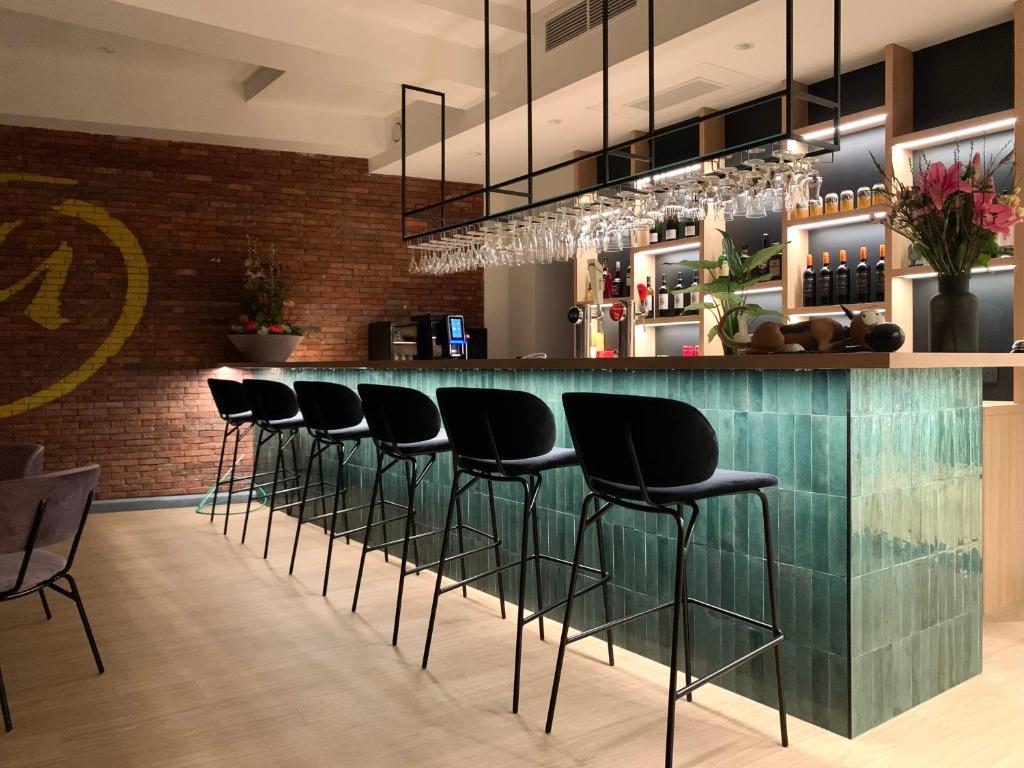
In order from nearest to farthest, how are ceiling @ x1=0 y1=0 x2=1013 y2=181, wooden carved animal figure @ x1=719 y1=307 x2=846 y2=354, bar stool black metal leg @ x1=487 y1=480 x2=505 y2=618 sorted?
wooden carved animal figure @ x1=719 y1=307 x2=846 y2=354, bar stool black metal leg @ x1=487 y1=480 x2=505 y2=618, ceiling @ x1=0 y1=0 x2=1013 y2=181

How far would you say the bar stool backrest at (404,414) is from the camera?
3322 millimetres

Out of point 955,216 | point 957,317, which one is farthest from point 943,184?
point 957,317

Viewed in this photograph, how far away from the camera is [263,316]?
674 cm

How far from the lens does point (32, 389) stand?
630 centimetres

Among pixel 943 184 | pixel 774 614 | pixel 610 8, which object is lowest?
pixel 774 614

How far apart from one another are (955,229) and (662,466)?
1560 millimetres

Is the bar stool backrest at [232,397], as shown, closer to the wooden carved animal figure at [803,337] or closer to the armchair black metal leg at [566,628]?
the armchair black metal leg at [566,628]

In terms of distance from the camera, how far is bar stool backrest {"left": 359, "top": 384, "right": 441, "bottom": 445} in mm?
3322

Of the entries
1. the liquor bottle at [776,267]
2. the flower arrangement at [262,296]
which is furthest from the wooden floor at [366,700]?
the flower arrangement at [262,296]

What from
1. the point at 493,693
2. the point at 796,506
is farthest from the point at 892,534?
the point at 493,693

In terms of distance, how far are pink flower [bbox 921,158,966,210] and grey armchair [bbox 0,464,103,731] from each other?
294 centimetres

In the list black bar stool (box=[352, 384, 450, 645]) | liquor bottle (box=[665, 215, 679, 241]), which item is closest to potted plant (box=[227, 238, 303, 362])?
liquor bottle (box=[665, 215, 679, 241])

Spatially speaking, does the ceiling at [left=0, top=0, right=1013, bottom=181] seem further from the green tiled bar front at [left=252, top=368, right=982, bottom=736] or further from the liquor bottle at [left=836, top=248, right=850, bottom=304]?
the green tiled bar front at [left=252, top=368, right=982, bottom=736]

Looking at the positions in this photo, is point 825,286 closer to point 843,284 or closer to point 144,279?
point 843,284
